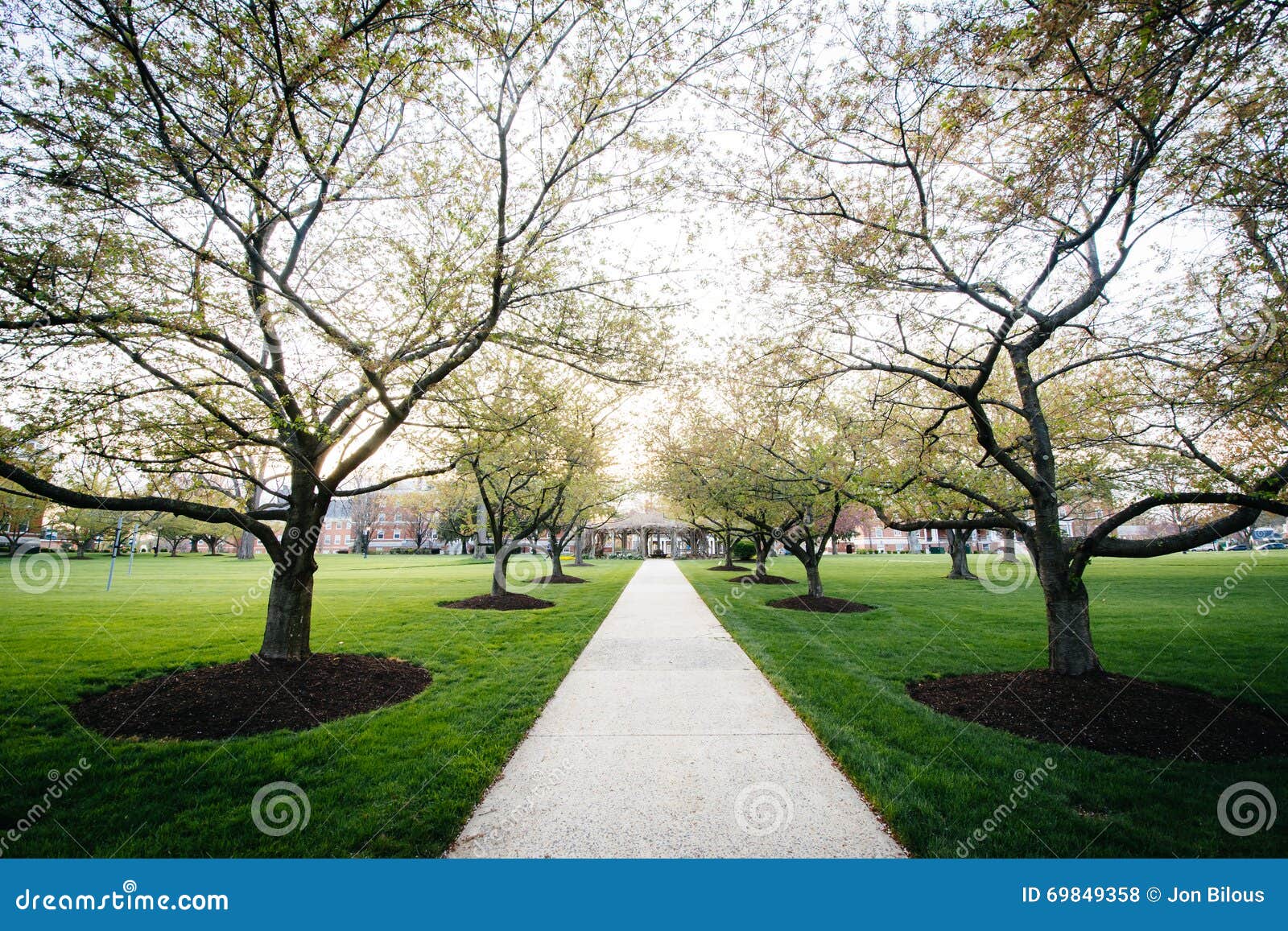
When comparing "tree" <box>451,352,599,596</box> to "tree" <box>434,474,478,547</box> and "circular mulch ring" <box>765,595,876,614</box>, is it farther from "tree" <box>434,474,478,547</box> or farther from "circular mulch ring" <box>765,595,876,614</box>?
"circular mulch ring" <box>765,595,876,614</box>

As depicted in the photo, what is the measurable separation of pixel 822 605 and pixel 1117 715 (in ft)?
27.5

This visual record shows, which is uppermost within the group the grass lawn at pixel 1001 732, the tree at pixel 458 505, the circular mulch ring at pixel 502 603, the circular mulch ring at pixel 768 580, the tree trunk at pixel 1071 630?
the tree at pixel 458 505

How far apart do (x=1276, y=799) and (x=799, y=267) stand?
5.98m

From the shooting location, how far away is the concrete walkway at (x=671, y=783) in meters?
3.18

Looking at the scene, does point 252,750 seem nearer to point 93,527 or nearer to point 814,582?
point 814,582

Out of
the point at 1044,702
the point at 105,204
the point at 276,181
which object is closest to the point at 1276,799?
the point at 1044,702

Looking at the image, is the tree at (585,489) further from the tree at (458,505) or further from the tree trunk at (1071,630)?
Answer: the tree trunk at (1071,630)

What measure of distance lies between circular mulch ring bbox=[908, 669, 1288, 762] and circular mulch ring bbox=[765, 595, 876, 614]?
6.61 meters

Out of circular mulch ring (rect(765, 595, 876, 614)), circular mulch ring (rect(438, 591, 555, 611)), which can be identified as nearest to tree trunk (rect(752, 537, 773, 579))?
circular mulch ring (rect(765, 595, 876, 614))

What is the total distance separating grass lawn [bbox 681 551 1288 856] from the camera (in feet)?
10.7

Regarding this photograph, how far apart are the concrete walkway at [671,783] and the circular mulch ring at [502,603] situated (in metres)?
6.83

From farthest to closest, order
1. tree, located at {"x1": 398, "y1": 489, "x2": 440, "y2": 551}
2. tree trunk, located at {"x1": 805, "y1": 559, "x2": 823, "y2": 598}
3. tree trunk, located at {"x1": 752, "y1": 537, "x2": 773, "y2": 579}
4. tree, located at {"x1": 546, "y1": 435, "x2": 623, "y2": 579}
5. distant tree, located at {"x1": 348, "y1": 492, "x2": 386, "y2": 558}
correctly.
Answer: distant tree, located at {"x1": 348, "y1": 492, "x2": 386, "y2": 558}
tree, located at {"x1": 398, "y1": 489, "x2": 440, "y2": 551}
tree trunk, located at {"x1": 752, "y1": 537, "x2": 773, "y2": 579}
tree trunk, located at {"x1": 805, "y1": 559, "x2": 823, "y2": 598}
tree, located at {"x1": 546, "y1": 435, "x2": 623, "y2": 579}

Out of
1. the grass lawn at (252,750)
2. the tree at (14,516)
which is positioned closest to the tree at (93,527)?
the tree at (14,516)

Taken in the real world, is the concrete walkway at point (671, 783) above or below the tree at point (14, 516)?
below
